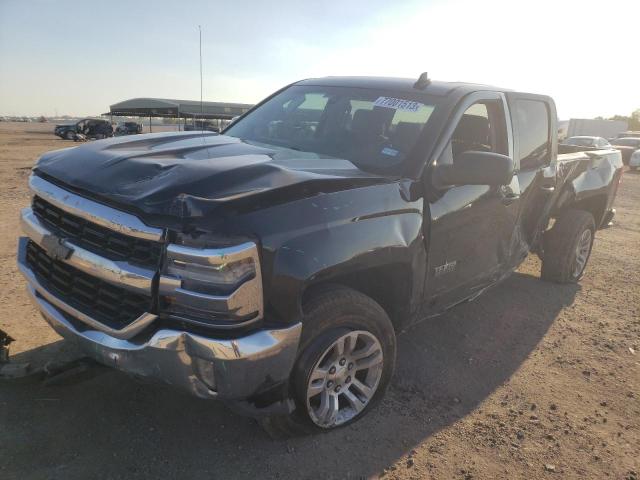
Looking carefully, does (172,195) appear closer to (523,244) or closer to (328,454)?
(328,454)

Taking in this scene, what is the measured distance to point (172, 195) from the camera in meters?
2.13

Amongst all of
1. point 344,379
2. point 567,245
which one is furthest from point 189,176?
point 567,245

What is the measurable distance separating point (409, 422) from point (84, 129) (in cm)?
3828

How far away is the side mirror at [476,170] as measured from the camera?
2828mm

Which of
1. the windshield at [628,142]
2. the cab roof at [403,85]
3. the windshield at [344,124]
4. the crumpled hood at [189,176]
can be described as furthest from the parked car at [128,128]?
the crumpled hood at [189,176]

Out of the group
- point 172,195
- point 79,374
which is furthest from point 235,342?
point 79,374

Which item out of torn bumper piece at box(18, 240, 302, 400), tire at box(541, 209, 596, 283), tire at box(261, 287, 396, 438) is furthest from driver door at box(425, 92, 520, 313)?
tire at box(541, 209, 596, 283)

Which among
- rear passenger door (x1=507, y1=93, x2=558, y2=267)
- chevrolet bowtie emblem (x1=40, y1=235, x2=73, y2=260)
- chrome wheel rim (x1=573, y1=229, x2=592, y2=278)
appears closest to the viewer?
chevrolet bowtie emblem (x1=40, y1=235, x2=73, y2=260)

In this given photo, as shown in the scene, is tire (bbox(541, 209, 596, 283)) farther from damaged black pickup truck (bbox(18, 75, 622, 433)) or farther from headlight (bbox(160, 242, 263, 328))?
headlight (bbox(160, 242, 263, 328))

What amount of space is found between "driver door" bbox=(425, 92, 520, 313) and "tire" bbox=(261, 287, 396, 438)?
1.95 feet

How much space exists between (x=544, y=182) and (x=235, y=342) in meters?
3.41

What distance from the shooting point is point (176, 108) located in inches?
1399

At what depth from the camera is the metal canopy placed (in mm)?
33906

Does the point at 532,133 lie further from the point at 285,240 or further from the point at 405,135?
the point at 285,240
